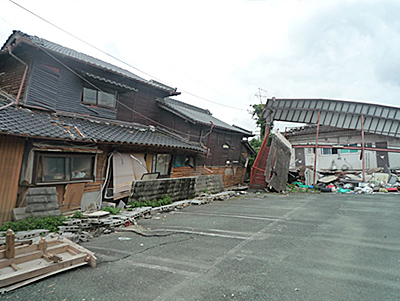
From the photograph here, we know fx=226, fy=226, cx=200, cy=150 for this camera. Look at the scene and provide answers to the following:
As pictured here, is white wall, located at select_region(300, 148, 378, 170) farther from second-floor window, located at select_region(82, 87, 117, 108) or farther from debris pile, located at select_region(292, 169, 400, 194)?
second-floor window, located at select_region(82, 87, 117, 108)


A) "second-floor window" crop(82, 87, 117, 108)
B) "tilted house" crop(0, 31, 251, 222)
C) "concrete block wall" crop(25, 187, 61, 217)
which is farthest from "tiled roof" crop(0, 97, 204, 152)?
A: "concrete block wall" crop(25, 187, 61, 217)

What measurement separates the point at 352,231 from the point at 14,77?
11615mm

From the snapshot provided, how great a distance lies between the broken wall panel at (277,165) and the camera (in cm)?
1366

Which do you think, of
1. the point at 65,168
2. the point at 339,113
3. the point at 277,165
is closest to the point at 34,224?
the point at 65,168

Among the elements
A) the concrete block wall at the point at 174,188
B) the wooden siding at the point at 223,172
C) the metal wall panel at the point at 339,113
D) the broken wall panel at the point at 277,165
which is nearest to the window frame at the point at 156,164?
the wooden siding at the point at 223,172

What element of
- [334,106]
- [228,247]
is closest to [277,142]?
[334,106]

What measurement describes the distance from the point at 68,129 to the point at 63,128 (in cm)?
14

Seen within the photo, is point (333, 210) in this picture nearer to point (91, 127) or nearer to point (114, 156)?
Result: point (114, 156)

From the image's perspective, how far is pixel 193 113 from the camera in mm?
15758

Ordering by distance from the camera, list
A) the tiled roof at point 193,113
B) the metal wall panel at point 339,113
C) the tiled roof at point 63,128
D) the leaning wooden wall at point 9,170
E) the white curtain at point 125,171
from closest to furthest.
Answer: the leaning wooden wall at point 9,170, the tiled roof at point 63,128, the white curtain at point 125,171, the tiled roof at point 193,113, the metal wall panel at point 339,113

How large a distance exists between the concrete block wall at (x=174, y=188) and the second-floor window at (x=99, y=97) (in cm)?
394

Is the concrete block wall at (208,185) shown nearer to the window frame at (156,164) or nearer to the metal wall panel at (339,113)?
the window frame at (156,164)

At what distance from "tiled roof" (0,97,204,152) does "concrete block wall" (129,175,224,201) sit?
1.53 m

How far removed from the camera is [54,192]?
633 cm
